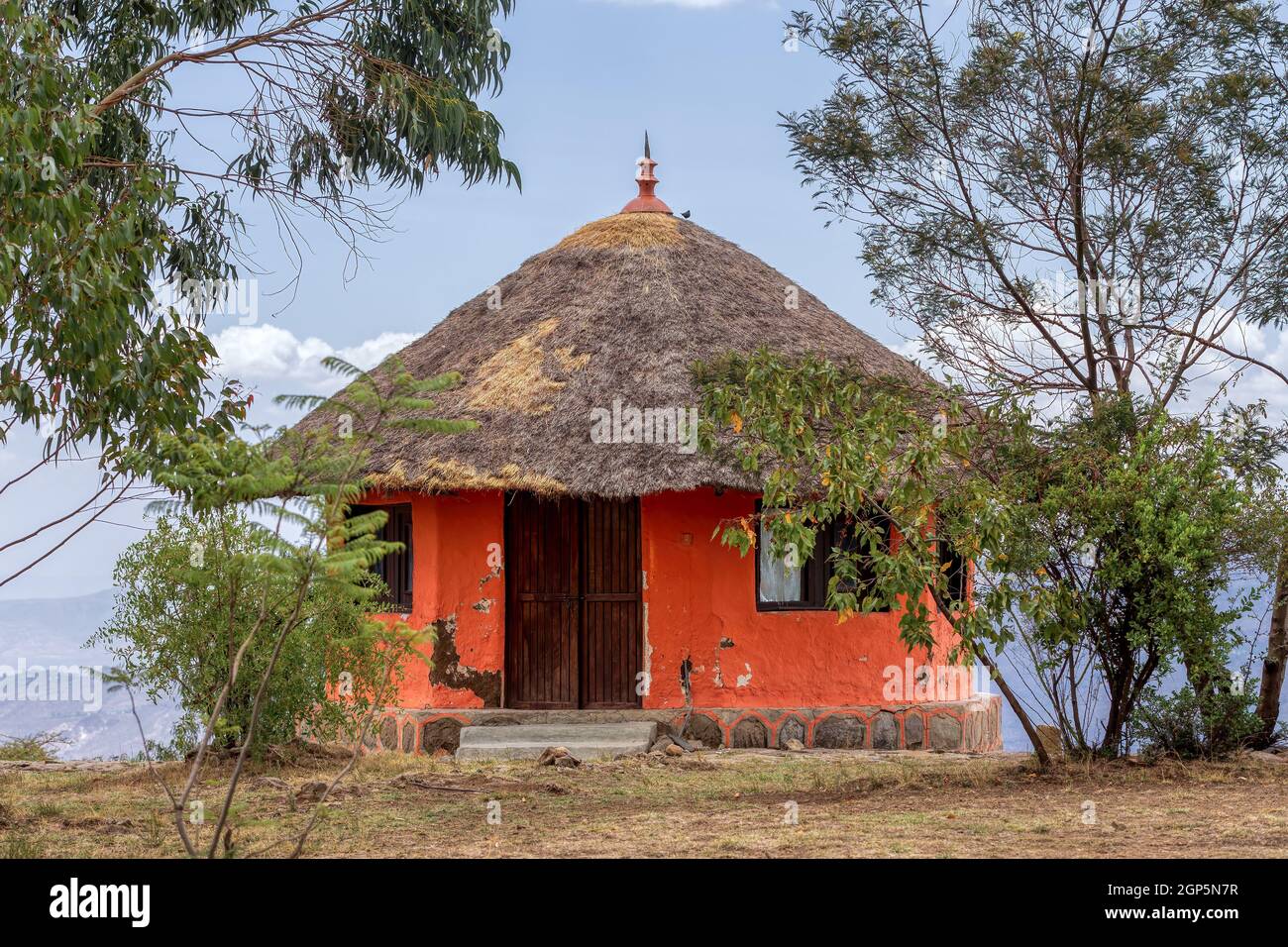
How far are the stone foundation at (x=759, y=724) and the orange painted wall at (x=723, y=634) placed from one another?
5.4 inches

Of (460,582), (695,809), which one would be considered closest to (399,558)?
(460,582)

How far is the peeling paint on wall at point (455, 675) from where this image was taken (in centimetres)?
1282

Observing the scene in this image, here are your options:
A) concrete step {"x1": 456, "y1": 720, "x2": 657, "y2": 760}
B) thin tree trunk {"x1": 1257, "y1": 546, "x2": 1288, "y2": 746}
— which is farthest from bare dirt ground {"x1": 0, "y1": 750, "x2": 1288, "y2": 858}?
thin tree trunk {"x1": 1257, "y1": 546, "x2": 1288, "y2": 746}

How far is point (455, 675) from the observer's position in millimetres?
12867

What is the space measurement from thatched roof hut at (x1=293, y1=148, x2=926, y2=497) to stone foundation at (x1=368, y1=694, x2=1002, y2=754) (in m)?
2.10

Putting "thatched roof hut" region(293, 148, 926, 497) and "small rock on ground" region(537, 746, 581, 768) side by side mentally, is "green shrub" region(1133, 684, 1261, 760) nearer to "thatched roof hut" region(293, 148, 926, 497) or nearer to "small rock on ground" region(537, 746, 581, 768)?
"thatched roof hut" region(293, 148, 926, 497)

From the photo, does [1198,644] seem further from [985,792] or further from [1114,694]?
[985,792]

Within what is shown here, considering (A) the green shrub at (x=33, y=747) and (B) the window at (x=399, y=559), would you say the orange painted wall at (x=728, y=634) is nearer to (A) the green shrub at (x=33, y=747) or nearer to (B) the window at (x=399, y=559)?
(B) the window at (x=399, y=559)

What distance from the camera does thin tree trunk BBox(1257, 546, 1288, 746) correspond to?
10.2 m

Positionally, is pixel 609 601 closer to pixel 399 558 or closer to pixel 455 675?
pixel 455 675

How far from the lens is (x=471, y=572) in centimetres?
1297
